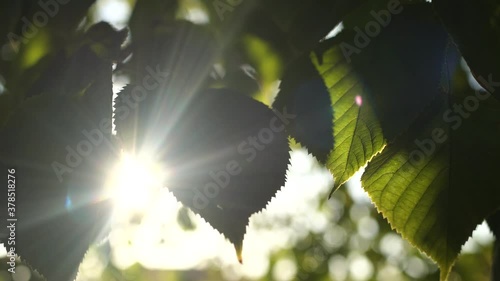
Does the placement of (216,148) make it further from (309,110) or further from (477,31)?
(477,31)

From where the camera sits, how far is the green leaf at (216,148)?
0.70 meters

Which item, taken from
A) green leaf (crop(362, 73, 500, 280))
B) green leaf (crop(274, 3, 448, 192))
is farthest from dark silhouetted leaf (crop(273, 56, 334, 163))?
green leaf (crop(362, 73, 500, 280))

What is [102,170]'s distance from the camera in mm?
763

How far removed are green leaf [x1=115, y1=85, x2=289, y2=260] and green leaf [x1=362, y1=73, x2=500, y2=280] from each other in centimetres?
23

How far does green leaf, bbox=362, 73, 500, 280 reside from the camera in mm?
817

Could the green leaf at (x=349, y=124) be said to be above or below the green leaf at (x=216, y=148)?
above

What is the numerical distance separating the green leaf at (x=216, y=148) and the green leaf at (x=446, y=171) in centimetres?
23

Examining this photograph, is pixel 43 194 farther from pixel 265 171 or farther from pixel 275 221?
pixel 275 221

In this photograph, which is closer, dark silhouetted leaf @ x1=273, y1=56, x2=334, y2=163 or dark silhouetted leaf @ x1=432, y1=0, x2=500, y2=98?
dark silhouetted leaf @ x1=432, y1=0, x2=500, y2=98

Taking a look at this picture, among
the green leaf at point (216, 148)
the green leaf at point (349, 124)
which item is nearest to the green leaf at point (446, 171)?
the green leaf at point (349, 124)

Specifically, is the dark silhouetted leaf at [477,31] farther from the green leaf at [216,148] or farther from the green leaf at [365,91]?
the green leaf at [216,148]

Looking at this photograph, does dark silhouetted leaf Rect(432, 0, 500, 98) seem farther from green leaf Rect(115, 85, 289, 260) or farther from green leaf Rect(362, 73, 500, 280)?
green leaf Rect(115, 85, 289, 260)

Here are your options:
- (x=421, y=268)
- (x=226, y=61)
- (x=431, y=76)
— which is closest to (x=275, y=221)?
(x=421, y=268)

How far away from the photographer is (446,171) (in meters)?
0.84
